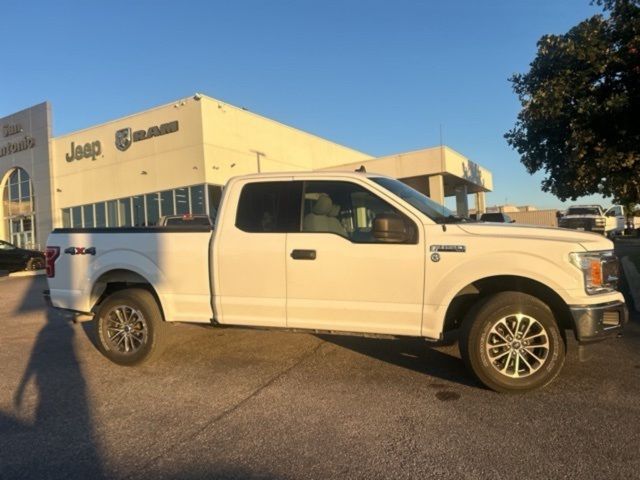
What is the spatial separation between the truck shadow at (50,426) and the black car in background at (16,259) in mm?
17916

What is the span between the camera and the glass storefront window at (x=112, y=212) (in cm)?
3086

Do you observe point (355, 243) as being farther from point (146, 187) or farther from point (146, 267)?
point (146, 187)

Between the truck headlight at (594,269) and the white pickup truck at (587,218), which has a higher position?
the white pickup truck at (587,218)

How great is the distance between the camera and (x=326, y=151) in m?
37.5

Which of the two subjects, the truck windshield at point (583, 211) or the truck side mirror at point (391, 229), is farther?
the truck windshield at point (583, 211)

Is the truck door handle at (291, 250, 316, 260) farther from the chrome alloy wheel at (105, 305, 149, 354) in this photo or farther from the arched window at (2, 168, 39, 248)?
the arched window at (2, 168, 39, 248)

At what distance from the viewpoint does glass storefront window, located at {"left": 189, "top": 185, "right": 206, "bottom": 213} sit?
1074 inches

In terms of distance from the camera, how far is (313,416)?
4422 mm

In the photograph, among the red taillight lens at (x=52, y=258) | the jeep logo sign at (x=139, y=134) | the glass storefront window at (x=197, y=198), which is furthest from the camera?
the jeep logo sign at (x=139, y=134)

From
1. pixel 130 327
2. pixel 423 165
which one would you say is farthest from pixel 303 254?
pixel 423 165

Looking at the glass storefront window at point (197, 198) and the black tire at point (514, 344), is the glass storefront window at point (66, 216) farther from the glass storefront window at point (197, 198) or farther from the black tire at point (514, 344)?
the black tire at point (514, 344)

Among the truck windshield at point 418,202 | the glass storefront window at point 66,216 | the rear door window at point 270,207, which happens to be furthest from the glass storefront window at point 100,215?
the truck windshield at point 418,202

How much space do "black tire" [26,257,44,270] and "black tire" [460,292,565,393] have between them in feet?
73.9

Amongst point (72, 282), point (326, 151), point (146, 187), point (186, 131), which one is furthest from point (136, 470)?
point (326, 151)
